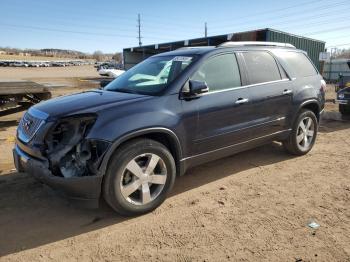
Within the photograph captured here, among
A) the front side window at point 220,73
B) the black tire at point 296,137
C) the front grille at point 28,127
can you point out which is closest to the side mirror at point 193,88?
the front side window at point 220,73

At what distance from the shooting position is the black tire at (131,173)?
3416 mm

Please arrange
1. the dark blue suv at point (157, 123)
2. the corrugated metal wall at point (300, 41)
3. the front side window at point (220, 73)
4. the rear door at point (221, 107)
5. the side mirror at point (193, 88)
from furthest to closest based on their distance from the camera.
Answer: the corrugated metal wall at point (300, 41)
the front side window at point (220, 73)
the rear door at point (221, 107)
the side mirror at point (193, 88)
the dark blue suv at point (157, 123)

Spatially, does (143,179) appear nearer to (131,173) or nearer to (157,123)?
(131,173)

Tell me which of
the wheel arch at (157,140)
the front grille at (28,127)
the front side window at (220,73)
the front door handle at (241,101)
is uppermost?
the front side window at (220,73)

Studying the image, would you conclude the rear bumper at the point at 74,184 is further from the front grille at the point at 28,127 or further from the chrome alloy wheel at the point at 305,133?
the chrome alloy wheel at the point at 305,133

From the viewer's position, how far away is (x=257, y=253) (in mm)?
3029

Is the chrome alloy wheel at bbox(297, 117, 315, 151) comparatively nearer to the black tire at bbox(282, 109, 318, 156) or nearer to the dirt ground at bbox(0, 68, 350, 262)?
the black tire at bbox(282, 109, 318, 156)

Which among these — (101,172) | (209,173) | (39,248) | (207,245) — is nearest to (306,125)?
(209,173)

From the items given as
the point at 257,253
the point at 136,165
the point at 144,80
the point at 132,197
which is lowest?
the point at 257,253

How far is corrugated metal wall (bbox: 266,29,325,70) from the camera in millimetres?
19672

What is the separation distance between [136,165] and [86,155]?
1.78 feet

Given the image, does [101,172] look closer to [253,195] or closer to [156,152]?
[156,152]

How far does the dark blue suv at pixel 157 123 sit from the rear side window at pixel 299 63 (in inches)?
4.2

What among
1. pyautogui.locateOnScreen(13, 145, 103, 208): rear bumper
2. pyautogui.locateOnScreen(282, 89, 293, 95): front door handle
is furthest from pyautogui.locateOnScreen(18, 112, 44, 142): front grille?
pyautogui.locateOnScreen(282, 89, 293, 95): front door handle
